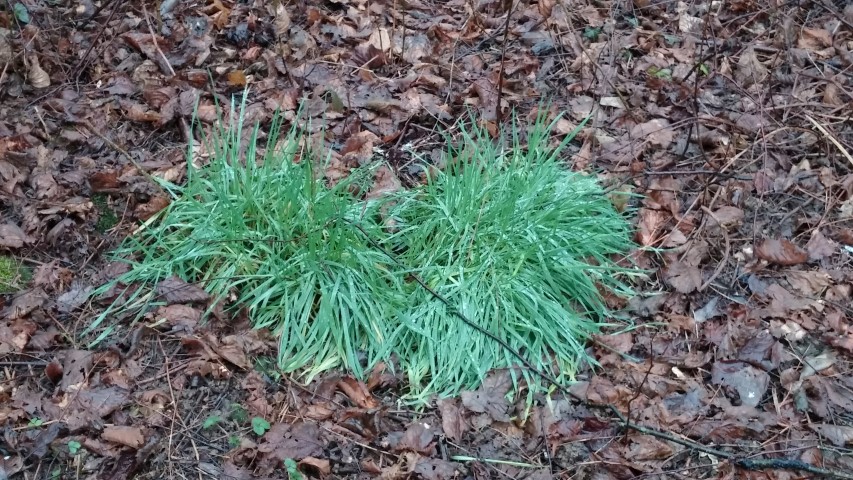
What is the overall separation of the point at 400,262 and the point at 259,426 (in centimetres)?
83

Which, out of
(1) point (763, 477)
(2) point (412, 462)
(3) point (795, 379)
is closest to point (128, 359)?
(2) point (412, 462)

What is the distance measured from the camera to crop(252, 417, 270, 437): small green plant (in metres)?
2.79

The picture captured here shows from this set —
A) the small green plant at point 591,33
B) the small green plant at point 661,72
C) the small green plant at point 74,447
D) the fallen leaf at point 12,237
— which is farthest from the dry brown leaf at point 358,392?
the small green plant at point 591,33

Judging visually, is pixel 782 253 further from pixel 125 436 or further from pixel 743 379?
pixel 125 436

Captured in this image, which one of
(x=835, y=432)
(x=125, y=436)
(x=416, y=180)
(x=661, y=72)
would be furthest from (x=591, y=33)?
(x=125, y=436)

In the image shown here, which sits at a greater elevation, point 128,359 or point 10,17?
point 10,17

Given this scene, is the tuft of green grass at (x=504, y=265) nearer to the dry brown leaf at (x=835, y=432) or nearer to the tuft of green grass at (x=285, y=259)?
the tuft of green grass at (x=285, y=259)

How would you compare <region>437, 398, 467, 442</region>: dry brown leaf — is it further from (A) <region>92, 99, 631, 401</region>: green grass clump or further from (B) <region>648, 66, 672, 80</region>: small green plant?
(B) <region>648, 66, 672, 80</region>: small green plant

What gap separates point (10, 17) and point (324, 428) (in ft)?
10.3

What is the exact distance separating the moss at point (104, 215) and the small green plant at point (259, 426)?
127cm

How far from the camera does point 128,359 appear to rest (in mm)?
3004

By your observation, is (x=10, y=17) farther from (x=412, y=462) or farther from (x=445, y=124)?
(x=412, y=462)

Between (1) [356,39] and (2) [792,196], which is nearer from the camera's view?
(2) [792,196]

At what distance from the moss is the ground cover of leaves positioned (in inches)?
0.4
